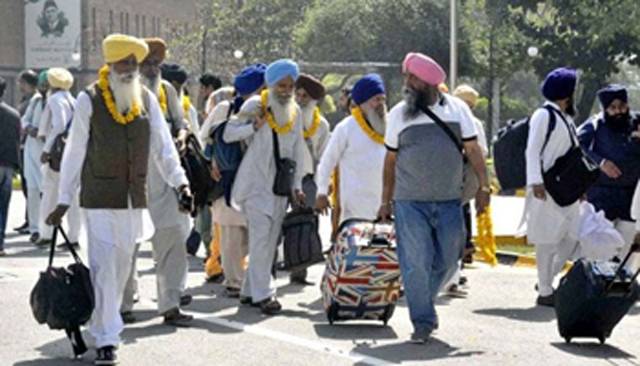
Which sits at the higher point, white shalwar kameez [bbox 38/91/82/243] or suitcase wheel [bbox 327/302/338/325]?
white shalwar kameez [bbox 38/91/82/243]

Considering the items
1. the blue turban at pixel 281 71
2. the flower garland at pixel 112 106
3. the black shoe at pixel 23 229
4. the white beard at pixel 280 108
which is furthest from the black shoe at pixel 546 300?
the black shoe at pixel 23 229

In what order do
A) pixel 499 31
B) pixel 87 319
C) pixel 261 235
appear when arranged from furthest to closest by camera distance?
1. pixel 499 31
2. pixel 261 235
3. pixel 87 319

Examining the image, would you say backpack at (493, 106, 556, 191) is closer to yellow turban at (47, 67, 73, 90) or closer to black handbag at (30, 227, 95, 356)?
black handbag at (30, 227, 95, 356)

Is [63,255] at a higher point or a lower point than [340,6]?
lower

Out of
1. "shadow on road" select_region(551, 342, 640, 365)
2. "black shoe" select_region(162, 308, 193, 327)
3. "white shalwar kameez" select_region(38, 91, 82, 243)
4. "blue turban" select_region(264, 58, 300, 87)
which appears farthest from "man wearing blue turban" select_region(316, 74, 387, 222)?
"white shalwar kameez" select_region(38, 91, 82, 243)

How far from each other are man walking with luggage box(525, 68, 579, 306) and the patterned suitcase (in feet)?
6.03

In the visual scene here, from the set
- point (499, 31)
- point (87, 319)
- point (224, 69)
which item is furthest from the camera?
point (224, 69)

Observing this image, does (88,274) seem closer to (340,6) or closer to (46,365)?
(46,365)

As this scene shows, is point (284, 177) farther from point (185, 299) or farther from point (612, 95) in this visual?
point (612, 95)

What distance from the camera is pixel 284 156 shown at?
519 inches

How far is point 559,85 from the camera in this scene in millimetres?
13453

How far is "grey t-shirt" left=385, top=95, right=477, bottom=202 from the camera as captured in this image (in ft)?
36.9

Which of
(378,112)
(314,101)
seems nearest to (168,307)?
(378,112)

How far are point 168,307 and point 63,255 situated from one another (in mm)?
5777
